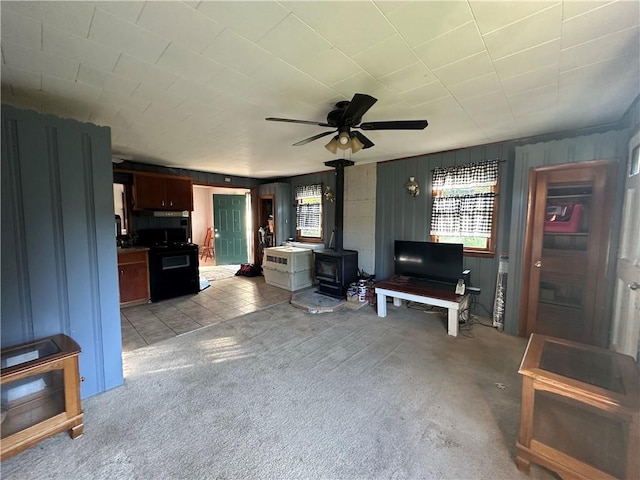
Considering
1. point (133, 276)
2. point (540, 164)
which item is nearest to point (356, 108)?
point (540, 164)

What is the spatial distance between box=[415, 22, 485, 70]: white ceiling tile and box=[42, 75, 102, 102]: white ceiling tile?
2389mm

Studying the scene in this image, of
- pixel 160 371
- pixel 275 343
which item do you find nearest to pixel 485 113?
pixel 275 343

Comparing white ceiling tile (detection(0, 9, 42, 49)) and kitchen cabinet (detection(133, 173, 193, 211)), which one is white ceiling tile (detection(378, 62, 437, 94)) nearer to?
white ceiling tile (detection(0, 9, 42, 49))

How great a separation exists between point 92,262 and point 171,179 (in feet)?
10.3

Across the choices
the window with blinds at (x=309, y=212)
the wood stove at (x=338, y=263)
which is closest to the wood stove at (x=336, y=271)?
the wood stove at (x=338, y=263)

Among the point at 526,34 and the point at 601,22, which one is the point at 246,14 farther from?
the point at 601,22

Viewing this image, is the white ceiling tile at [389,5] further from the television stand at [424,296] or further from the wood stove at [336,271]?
the wood stove at [336,271]

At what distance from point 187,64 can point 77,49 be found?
0.58 metres

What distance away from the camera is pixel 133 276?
4.16 m

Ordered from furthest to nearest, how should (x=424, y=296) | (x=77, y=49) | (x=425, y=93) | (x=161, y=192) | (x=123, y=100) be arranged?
(x=161, y=192)
(x=424, y=296)
(x=123, y=100)
(x=425, y=93)
(x=77, y=49)

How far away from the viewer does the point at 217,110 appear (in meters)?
2.40

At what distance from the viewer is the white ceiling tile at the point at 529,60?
1545 millimetres

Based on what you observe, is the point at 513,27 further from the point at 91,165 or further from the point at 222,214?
the point at 222,214

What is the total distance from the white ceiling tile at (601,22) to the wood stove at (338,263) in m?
3.05
